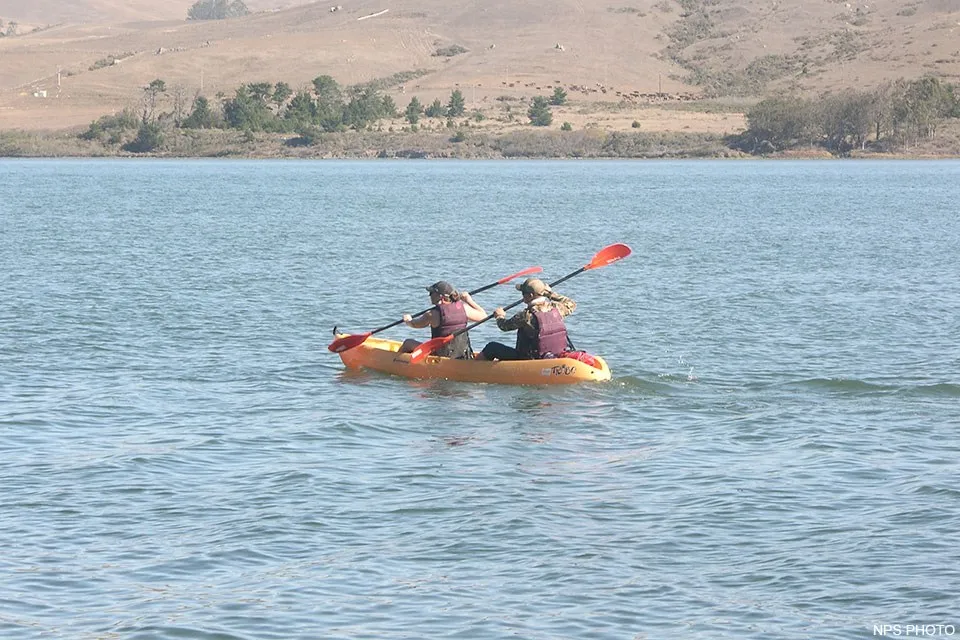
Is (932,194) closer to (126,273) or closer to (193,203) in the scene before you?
(193,203)

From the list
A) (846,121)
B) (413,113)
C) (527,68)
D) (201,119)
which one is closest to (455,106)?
(413,113)

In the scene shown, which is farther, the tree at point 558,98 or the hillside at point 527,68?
the hillside at point 527,68

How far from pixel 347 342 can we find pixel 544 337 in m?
3.65

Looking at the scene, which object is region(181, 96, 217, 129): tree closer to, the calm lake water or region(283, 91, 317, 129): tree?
region(283, 91, 317, 129): tree

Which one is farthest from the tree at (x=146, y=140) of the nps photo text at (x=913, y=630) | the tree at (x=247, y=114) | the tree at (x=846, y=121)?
the nps photo text at (x=913, y=630)

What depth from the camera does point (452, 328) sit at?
69.4 feet

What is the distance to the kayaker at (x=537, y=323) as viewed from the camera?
19.7m

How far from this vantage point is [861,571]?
12.5 meters

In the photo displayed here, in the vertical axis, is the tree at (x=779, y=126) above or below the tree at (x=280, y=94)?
below

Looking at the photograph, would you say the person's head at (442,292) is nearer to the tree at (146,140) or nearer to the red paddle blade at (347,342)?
the red paddle blade at (347,342)

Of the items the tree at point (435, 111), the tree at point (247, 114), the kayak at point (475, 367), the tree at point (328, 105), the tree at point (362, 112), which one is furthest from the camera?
the tree at point (435, 111)

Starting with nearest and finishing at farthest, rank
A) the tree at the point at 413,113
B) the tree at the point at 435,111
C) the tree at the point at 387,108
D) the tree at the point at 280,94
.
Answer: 1. the tree at the point at 413,113
2. the tree at the point at 387,108
3. the tree at the point at 280,94
4. the tree at the point at 435,111

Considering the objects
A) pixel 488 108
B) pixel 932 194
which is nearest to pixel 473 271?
pixel 932 194

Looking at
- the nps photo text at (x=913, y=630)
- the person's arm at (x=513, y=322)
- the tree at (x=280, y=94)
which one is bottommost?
the nps photo text at (x=913, y=630)
